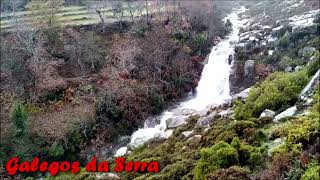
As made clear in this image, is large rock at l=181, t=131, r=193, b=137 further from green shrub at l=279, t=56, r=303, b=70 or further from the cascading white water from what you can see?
green shrub at l=279, t=56, r=303, b=70

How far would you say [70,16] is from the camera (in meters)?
45.8

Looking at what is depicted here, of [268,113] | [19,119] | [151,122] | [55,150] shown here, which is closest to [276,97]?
[268,113]

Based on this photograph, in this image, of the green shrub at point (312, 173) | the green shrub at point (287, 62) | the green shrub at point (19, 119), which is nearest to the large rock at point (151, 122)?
the green shrub at point (19, 119)

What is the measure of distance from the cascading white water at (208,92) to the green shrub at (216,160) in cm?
1173

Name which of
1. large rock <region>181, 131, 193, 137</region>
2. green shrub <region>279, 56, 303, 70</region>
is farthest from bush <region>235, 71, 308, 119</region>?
green shrub <region>279, 56, 303, 70</region>

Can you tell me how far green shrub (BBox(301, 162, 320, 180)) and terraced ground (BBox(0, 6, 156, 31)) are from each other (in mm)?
33021

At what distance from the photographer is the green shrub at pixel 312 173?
35.6ft

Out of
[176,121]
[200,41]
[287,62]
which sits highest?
[200,41]

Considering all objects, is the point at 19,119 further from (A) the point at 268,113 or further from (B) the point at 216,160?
(B) the point at 216,160

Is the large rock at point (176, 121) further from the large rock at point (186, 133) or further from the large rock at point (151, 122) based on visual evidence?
the large rock at point (186, 133)

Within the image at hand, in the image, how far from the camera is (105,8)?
49.6 m

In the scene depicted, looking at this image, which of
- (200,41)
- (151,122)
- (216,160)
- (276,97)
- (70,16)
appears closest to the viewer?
(216,160)

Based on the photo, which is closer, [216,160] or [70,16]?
[216,160]

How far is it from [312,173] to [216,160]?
149 inches
